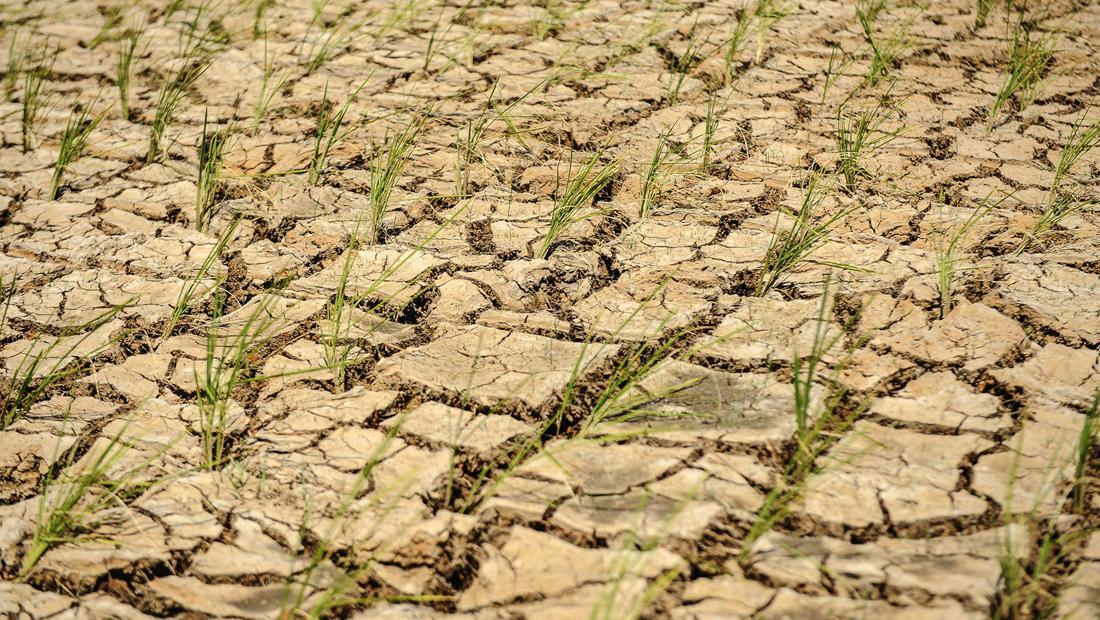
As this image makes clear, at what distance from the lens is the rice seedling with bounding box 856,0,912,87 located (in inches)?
119

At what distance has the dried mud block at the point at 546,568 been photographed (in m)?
1.43

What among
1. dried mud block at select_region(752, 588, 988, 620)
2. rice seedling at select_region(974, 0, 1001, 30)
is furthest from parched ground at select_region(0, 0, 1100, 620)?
rice seedling at select_region(974, 0, 1001, 30)

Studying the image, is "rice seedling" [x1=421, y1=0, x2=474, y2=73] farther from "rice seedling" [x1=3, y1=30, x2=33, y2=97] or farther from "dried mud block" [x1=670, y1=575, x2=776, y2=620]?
"dried mud block" [x1=670, y1=575, x2=776, y2=620]

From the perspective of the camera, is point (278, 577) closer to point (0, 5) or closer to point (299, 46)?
point (299, 46)

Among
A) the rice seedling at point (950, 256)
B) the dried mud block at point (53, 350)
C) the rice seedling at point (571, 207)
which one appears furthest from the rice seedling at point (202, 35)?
the rice seedling at point (950, 256)

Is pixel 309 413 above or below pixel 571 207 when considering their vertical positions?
below

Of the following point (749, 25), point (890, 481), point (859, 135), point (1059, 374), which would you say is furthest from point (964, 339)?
point (749, 25)

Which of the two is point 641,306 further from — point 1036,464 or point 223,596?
point 223,596

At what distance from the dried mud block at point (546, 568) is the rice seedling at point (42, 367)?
0.91m

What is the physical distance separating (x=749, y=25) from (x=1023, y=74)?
0.91 m

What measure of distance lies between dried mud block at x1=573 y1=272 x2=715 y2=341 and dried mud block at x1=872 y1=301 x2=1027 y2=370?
0.39 m

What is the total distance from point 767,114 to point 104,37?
7.78ft

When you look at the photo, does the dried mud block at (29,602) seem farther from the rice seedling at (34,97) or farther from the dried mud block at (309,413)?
the rice seedling at (34,97)

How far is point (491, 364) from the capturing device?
6.45 feet
